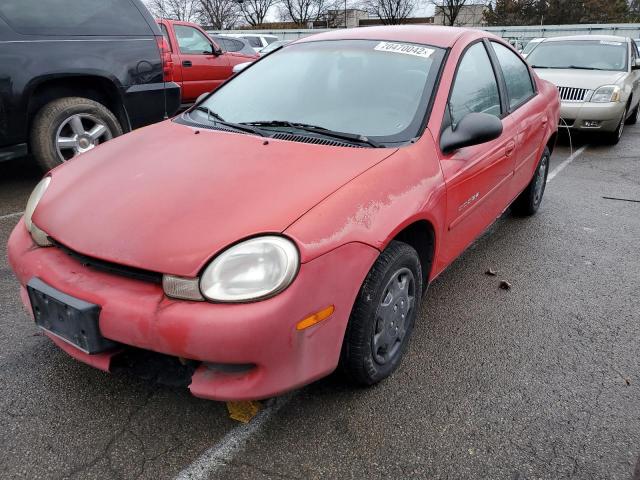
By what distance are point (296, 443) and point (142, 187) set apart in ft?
3.93

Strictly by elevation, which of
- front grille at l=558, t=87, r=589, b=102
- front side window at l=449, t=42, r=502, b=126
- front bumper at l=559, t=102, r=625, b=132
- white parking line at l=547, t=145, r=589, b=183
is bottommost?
white parking line at l=547, t=145, r=589, b=183

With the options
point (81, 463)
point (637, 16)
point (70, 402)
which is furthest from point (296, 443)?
point (637, 16)

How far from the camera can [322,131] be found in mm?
2510

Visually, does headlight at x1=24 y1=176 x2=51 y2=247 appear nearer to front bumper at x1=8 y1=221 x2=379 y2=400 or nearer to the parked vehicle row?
front bumper at x1=8 y1=221 x2=379 y2=400

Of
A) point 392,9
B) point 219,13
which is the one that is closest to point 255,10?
point 219,13

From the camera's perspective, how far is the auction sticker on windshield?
9.38 feet

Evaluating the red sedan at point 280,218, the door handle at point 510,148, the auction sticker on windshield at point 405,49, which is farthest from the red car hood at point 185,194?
the door handle at point 510,148

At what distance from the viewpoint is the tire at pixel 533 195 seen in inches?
173

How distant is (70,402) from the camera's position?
2182 mm

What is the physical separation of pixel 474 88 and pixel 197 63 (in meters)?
6.40

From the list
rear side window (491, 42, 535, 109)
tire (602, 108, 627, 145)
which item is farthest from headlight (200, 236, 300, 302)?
tire (602, 108, 627, 145)

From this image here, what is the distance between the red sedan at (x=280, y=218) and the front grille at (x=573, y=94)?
195 inches

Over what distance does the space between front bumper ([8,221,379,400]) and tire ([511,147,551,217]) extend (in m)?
2.91

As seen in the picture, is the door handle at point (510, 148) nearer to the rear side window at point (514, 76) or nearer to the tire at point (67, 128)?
the rear side window at point (514, 76)
